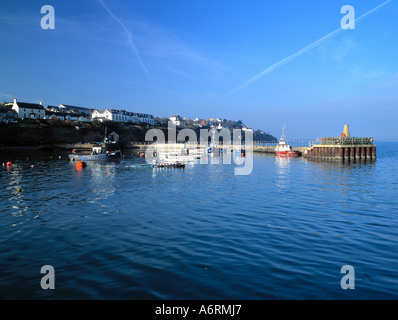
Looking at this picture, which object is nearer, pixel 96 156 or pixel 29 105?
pixel 96 156

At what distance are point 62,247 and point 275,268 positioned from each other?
473 inches

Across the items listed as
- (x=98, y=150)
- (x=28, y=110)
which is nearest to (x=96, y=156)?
(x=98, y=150)

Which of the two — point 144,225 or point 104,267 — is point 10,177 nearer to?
point 144,225

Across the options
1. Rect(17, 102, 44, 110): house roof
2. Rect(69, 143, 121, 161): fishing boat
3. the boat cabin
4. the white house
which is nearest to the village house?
the white house

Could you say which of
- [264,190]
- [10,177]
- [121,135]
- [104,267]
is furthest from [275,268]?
[121,135]

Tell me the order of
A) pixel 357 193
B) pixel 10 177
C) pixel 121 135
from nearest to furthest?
1. pixel 357 193
2. pixel 10 177
3. pixel 121 135

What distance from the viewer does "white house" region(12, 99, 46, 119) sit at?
15150cm

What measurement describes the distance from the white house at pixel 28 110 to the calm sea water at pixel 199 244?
14108 cm

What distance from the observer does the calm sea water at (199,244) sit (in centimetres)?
1199

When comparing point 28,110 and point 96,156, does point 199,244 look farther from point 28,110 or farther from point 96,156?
point 28,110

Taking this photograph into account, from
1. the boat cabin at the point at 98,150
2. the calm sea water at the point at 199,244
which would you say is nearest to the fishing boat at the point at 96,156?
the boat cabin at the point at 98,150

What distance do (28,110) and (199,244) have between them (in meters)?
170

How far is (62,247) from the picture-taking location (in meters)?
16.8

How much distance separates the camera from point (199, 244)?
1716cm
